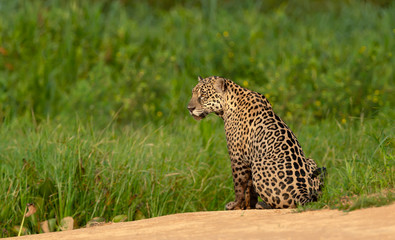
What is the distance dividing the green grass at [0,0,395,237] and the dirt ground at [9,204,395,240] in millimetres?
349

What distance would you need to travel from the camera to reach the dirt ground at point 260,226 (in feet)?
14.2

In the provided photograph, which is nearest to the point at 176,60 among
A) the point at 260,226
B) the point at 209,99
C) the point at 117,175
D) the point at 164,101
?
the point at 164,101

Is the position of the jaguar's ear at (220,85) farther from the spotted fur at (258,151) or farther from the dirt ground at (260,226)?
the dirt ground at (260,226)

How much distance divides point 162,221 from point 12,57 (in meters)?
8.10

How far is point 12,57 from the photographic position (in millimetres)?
12719

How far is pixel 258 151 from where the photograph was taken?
6035 millimetres

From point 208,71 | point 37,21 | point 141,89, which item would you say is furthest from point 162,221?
point 37,21

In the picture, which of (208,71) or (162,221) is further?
(208,71)

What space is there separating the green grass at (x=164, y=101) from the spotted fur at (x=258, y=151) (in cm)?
32

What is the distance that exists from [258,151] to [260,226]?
1.39 metres

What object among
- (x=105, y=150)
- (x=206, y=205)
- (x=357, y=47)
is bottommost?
(x=206, y=205)

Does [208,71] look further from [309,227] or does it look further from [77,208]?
[309,227]

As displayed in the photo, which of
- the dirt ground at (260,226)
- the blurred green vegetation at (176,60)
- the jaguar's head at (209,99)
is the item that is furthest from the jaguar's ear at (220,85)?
the blurred green vegetation at (176,60)

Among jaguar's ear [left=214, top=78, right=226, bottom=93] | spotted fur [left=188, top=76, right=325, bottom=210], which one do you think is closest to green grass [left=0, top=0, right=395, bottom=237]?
spotted fur [left=188, top=76, right=325, bottom=210]
